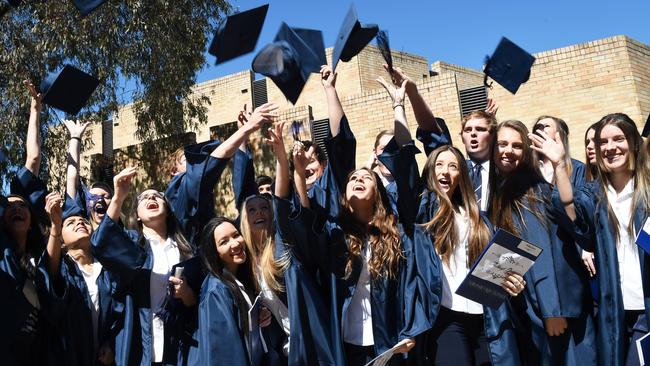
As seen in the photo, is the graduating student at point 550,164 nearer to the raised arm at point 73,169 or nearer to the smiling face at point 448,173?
the smiling face at point 448,173

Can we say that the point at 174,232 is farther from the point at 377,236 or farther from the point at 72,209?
the point at 377,236

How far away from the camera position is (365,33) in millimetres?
4160

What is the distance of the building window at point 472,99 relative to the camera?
38.4 ft

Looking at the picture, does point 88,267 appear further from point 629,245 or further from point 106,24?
point 106,24

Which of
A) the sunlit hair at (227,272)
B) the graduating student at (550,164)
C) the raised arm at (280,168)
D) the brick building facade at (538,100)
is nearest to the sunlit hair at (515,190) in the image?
the graduating student at (550,164)

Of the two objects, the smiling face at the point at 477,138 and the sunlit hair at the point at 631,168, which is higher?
the smiling face at the point at 477,138

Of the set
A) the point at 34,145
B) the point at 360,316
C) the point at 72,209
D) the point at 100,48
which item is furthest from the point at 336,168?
the point at 100,48

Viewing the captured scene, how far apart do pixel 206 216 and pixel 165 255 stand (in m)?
0.43

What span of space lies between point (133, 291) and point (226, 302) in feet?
2.26

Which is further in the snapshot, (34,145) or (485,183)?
(34,145)

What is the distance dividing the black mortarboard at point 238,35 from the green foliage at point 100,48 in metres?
6.62

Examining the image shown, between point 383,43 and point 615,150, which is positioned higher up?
point 383,43

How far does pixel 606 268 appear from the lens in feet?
10.1

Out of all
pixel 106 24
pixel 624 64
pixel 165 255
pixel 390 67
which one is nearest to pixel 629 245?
pixel 390 67
